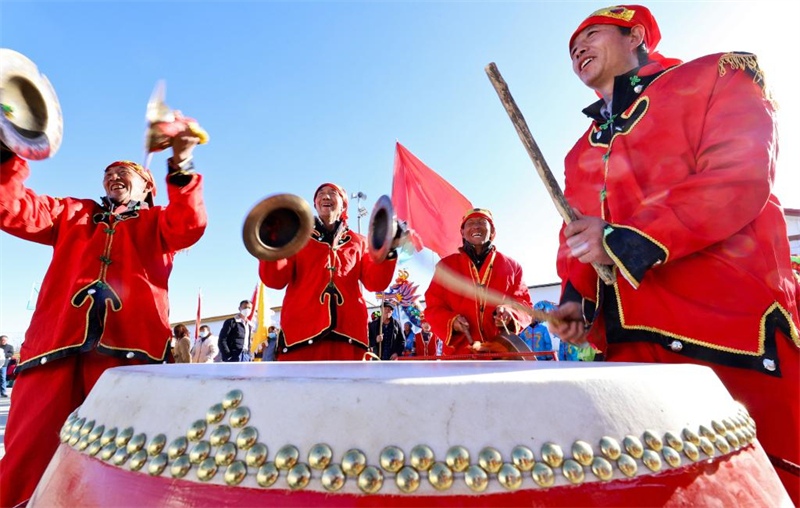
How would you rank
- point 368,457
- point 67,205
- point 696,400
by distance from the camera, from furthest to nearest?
1. point 67,205
2. point 696,400
3. point 368,457

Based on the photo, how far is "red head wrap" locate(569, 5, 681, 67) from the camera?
1.62 metres

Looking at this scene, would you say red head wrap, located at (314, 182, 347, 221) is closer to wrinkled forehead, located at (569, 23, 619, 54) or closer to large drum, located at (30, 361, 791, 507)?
wrinkled forehead, located at (569, 23, 619, 54)

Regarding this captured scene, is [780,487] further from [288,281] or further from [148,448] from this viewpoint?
[288,281]

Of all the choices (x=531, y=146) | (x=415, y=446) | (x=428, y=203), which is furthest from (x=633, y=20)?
(x=428, y=203)

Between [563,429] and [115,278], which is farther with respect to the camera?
[115,278]

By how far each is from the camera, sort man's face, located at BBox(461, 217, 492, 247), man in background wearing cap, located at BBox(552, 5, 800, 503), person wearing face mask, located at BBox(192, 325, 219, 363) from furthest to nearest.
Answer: person wearing face mask, located at BBox(192, 325, 219, 363), man's face, located at BBox(461, 217, 492, 247), man in background wearing cap, located at BBox(552, 5, 800, 503)

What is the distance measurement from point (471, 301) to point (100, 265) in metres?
2.30

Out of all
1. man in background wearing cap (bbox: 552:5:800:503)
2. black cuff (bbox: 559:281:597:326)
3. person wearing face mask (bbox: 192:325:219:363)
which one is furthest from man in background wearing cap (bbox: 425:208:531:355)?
person wearing face mask (bbox: 192:325:219:363)

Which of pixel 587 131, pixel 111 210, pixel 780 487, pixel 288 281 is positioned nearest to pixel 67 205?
pixel 111 210

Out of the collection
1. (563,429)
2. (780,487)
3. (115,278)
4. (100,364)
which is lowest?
(780,487)

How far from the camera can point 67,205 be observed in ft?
7.65

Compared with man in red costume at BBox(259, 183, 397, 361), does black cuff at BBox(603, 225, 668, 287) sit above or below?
below

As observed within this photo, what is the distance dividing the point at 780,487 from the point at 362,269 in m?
2.44

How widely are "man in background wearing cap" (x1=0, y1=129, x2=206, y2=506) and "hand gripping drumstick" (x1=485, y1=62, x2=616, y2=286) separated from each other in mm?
1362
